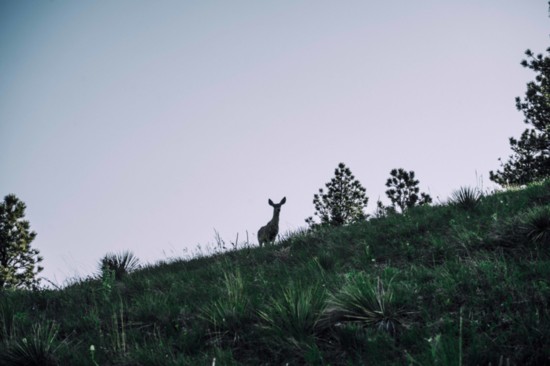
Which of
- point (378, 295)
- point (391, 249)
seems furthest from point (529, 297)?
point (391, 249)

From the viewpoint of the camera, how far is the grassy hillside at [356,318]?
9.13 ft

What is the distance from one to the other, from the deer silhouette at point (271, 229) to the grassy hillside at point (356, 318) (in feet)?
→ 22.5

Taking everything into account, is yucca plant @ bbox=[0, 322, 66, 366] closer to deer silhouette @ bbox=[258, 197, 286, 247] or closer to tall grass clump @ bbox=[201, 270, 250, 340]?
tall grass clump @ bbox=[201, 270, 250, 340]

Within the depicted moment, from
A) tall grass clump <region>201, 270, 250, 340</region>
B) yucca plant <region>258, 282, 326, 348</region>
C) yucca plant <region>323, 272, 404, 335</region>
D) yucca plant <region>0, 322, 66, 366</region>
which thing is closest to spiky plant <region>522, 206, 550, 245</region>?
yucca plant <region>323, 272, 404, 335</region>

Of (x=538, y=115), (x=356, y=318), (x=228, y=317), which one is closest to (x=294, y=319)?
(x=356, y=318)

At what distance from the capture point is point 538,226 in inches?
190

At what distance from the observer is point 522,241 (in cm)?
484

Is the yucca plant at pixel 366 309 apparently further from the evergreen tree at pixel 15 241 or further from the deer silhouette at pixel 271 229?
the evergreen tree at pixel 15 241

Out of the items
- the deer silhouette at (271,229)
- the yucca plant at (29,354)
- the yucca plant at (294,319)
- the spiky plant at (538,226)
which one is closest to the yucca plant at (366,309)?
the yucca plant at (294,319)

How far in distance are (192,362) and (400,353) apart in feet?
6.20

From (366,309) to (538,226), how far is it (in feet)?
11.2

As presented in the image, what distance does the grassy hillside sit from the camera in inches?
110

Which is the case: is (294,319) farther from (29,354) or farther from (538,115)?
(538,115)

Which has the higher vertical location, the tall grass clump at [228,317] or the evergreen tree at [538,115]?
the evergreen tree at [538,115]
